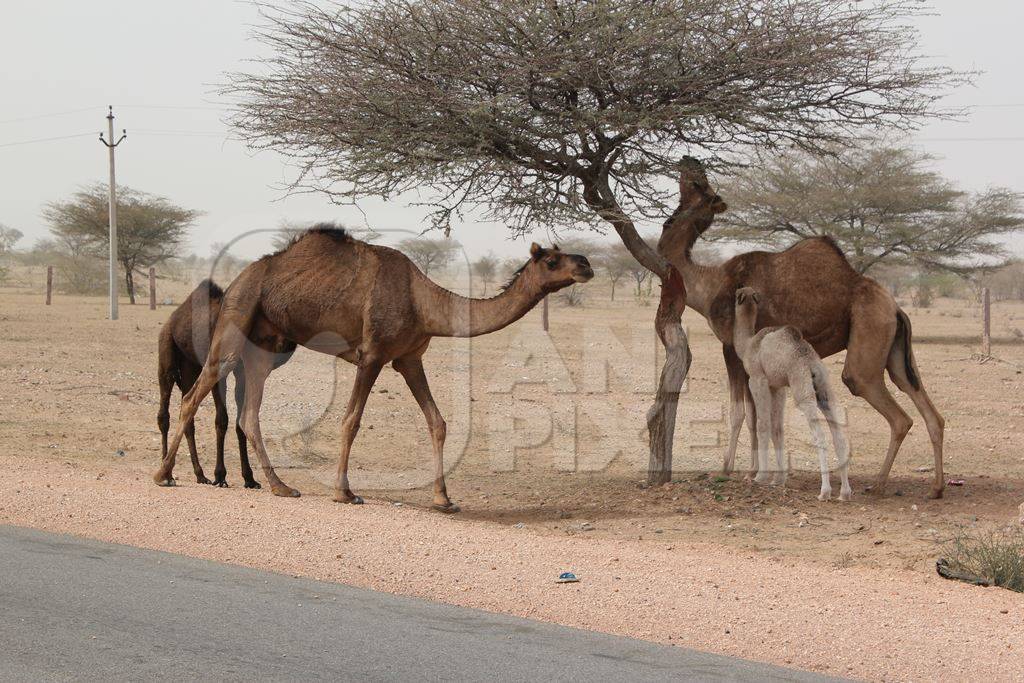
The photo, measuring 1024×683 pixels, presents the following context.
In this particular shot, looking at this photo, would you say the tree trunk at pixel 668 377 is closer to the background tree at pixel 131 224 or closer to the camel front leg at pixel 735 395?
the camel front leg at pixel 735 395

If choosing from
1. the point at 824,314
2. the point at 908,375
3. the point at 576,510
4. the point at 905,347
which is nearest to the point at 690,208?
the point at 824,314

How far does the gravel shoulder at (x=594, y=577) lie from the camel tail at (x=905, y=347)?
348 cm

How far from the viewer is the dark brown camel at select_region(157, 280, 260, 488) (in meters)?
10.5

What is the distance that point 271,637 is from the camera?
18.9ft

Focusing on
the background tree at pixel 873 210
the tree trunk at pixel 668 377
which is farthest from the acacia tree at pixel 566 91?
the background tree at pixel 873 210

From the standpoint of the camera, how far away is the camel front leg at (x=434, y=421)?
9875 mm

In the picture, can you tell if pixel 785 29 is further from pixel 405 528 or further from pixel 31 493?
pixel 31 493

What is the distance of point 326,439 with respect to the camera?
14.4 metres

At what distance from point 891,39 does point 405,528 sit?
6.46 metres

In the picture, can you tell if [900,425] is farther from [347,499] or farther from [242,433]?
[242,433]

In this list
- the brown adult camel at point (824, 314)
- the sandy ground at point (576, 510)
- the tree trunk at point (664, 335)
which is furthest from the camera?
the tree trunk at point (664, 335)

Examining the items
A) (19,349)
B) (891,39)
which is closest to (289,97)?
(891,39)

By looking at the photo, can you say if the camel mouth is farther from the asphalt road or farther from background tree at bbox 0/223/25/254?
background tree at bbox 0/223/25/254

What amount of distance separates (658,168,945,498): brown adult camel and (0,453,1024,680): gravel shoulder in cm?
307
